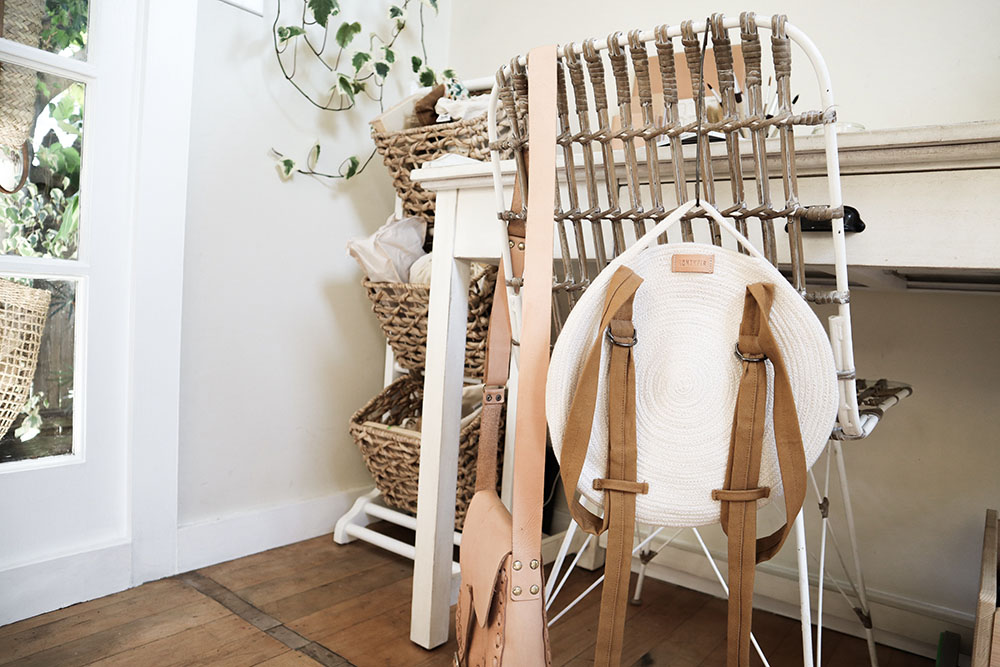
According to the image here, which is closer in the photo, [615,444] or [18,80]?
[615,444]

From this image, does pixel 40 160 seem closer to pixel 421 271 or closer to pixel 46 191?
pixel 46 191

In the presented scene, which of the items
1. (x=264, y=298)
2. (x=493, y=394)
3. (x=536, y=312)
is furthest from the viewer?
(x=264, y=298)

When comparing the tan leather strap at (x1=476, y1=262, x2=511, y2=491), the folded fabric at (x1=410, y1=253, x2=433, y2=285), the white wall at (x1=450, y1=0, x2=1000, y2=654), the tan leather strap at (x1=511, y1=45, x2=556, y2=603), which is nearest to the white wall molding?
the folded fabric at (x1=410, y1=253, x2=433, y2=285)

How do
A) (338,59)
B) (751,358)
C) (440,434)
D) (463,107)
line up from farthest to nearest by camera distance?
1. (338,59)
2. (463,107)
3. (440,434)
4. (751,358)

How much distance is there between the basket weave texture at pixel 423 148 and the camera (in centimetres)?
160

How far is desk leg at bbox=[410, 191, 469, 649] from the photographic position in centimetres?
125

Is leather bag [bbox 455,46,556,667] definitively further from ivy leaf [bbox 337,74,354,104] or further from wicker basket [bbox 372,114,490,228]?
ivy leaf [bbox 337,74,354,104]

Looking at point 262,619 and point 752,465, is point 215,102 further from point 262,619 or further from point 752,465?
point 752,465

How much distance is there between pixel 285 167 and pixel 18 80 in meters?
0.56

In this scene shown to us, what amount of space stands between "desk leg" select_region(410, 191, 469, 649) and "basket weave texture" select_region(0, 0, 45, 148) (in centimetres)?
81

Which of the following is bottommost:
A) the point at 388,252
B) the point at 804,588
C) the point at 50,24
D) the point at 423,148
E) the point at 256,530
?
the point at 256,530

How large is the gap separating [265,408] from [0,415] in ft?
1.80

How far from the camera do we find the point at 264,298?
5.63 ft

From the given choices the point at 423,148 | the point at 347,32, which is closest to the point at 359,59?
the point at 347,32
